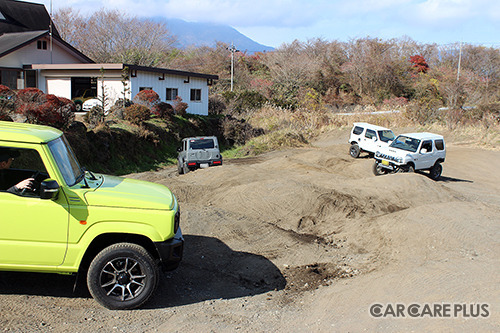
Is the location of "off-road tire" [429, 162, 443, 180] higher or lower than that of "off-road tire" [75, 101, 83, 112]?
lower

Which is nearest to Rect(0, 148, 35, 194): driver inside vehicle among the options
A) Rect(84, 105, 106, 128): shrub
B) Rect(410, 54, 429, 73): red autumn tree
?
Rect(84, 105, 106, 128): shrub

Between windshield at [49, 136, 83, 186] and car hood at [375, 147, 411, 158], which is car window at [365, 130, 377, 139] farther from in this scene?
windshield at [49, 136, 83, 186]

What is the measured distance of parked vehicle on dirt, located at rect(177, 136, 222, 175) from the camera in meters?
19.0

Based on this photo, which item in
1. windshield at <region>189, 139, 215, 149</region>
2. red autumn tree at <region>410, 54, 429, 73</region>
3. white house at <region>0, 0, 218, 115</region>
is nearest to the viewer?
windshield at <region>189, 139, 215, 149</region>

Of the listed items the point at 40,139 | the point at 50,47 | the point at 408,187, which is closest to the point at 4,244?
the point at 40,139

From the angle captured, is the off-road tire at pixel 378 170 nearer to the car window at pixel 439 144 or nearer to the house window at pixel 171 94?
the car window at pixel 439 144

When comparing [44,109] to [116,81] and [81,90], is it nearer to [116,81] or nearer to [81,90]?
[116,81]

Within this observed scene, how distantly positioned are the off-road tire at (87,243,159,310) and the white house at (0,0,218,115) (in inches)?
949

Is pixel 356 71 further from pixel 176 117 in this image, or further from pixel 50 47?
pixel 50 47

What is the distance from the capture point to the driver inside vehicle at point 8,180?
17.8 ft

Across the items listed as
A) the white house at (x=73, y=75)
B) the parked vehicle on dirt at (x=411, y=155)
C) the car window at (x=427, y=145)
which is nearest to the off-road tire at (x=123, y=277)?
the parked vehicle on dirt at (x=411, y=155)

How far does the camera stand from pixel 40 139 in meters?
5.36

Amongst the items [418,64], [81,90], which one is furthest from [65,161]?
[418,64]

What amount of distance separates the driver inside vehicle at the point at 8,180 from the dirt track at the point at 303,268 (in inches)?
56.6
